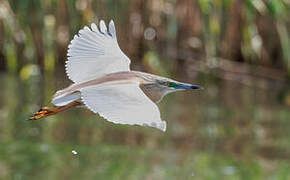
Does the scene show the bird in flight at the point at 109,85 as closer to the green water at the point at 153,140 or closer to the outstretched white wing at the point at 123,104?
the outstretched white wing at the point at 123,104

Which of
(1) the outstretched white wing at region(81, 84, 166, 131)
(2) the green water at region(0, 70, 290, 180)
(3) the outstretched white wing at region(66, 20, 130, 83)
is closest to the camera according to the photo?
(1) the outstretched white wing at region(81, 84, 166, 131)

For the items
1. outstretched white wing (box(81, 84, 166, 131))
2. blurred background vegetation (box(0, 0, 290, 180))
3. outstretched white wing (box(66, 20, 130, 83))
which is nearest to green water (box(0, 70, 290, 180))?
blurred background vegetation (box(0, 0, 290, 180))

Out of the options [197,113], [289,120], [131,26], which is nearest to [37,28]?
[131,26]

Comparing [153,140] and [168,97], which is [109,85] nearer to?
[153,140]

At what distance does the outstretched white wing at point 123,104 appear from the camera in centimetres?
210

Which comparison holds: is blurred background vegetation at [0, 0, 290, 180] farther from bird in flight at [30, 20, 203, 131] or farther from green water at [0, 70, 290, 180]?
bird in flight at [30, 20, 203, 131]

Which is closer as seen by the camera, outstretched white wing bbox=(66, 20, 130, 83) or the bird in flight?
the bird in flight

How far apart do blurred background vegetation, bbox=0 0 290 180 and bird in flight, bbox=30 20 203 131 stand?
1463 mm

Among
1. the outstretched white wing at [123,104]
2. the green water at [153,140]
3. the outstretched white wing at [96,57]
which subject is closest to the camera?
the outstretched white wing at [123,104]

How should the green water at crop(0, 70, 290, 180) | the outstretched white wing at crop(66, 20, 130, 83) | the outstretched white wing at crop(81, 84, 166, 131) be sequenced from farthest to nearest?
1. the green water at crop(0, 70, 290, 180)
2. the outstretched white wing at crop(66, 20, 130, 83)
3. the outstretched white wing at crop(81, 84, 166, 131)

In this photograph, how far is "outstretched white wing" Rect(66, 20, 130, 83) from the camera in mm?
2521

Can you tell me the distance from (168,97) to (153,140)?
2112mm

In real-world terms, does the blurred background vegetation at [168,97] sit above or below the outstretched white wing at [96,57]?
below

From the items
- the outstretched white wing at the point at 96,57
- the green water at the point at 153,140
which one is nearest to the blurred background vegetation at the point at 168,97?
the green water at the point at 153,140
